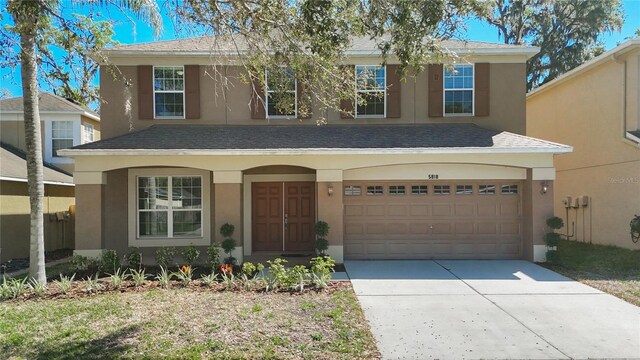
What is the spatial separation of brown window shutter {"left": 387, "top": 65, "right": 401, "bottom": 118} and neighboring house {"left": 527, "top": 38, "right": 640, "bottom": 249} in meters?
6.38

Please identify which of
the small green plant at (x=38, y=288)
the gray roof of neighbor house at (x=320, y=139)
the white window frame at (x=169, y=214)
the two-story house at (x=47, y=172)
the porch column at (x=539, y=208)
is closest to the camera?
the small green plant at (x=38, y=288)

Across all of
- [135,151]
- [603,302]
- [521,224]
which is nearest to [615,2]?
[521,224]

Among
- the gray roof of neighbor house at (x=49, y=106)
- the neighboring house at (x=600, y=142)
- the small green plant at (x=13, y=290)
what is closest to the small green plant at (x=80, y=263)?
the small green plant at (x=13, y=290)

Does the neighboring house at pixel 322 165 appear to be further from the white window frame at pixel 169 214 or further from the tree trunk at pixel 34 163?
the tree trunk at pixel 34 163

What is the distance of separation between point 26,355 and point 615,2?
27.4 meters

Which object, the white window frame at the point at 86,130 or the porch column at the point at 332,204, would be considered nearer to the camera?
the porch column at the point at 332,204

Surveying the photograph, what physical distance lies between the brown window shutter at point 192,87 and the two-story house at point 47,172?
4.63 meters

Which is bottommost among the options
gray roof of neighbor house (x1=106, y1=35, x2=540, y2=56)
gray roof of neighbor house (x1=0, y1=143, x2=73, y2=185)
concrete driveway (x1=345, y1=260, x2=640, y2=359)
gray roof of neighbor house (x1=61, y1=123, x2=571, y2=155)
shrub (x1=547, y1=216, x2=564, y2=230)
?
concrete driveway (x1=345, y1=260, x2=640, y2=359)

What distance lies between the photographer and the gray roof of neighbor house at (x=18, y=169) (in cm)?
1199

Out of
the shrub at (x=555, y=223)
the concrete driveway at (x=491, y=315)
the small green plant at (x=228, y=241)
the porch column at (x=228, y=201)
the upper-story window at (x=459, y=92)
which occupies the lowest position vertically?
the concrete driveway at (x=491, y=315)

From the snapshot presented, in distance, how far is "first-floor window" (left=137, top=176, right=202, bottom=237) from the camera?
460 inches

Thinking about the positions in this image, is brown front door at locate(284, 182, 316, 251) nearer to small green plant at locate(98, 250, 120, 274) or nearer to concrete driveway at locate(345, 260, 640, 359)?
concrete driveway at locate(345, 260, 640, 359)

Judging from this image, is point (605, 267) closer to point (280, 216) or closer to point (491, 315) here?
point (491, 315)

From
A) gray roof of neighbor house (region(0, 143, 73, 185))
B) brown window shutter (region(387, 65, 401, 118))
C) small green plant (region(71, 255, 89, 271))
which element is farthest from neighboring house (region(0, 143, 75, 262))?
brown window shutter (region(387, 65, 401, 118))
